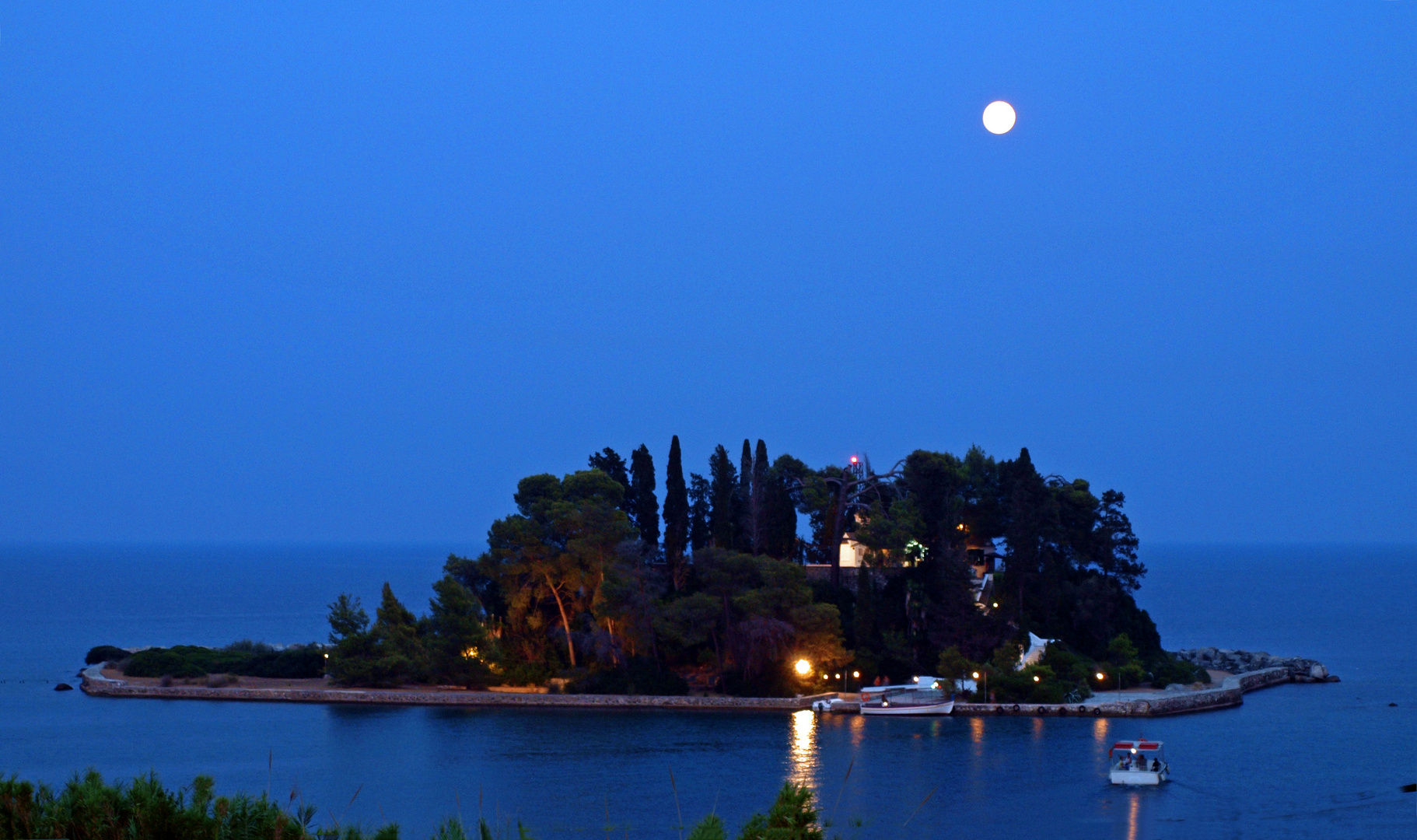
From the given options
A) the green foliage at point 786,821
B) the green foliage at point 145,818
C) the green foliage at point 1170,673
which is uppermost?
the green foliage at point 786,821

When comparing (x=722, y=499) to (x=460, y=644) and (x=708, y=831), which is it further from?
(x=708, y=831)

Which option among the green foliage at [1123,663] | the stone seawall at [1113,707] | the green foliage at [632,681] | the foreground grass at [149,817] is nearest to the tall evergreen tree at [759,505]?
the green foliage at [632,681]

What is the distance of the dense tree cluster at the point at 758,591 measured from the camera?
4259 centimetres

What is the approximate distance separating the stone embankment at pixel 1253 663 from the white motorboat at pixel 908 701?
16367mm

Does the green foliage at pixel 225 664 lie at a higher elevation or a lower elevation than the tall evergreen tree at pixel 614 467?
lower

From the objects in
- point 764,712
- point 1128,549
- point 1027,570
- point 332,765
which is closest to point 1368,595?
point 1128,549

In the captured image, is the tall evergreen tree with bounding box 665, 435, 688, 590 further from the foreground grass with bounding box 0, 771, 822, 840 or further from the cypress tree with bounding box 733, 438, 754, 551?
the foreground grass with bounding box 0, 771, 822, 840

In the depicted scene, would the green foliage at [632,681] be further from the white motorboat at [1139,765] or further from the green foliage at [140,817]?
the green foliage at [140,817]

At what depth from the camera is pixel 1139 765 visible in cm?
3198

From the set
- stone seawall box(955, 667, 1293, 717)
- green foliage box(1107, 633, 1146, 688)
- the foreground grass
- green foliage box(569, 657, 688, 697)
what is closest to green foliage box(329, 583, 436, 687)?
green foliage box(569, 657, 688, 697)

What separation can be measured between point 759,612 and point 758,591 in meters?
0.70

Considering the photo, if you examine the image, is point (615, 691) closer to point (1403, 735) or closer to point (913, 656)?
point (913, 656)

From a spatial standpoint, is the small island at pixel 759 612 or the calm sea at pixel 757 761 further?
the small island at pixel 759 612

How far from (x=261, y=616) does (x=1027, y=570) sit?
59.4m
